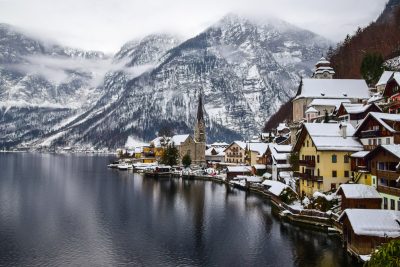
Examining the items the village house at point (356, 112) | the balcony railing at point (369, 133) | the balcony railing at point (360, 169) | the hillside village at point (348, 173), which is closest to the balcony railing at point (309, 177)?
the hillside village at point (348, 173)

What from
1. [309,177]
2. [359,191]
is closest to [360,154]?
[359,191]

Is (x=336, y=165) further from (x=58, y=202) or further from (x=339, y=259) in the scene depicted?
(x=58, y=202)

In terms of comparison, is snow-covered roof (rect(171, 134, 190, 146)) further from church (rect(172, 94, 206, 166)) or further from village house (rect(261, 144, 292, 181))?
village house (rect(261, 144, 292, 181))

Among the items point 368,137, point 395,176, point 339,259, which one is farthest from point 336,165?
point 339,259

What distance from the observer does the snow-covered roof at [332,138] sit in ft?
194

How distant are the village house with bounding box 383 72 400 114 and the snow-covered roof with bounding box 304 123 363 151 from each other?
9757 mm

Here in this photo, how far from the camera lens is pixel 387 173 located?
46062mm

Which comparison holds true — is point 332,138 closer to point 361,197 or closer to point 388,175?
point 361,197

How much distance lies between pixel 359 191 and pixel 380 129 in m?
10.2

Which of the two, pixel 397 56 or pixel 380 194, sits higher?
pixel 397 56

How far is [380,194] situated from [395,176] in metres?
4.67

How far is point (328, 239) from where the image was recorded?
154ft

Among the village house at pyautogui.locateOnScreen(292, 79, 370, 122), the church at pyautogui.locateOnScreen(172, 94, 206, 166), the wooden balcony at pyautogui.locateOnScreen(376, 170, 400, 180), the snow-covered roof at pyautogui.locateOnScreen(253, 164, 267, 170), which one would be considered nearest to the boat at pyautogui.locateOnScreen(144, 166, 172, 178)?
the church at pyautogui.locateOnScreen(172, 94, 206, 166)

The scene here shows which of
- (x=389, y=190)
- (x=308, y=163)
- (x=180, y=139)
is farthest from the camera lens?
(x=180, y=139)
